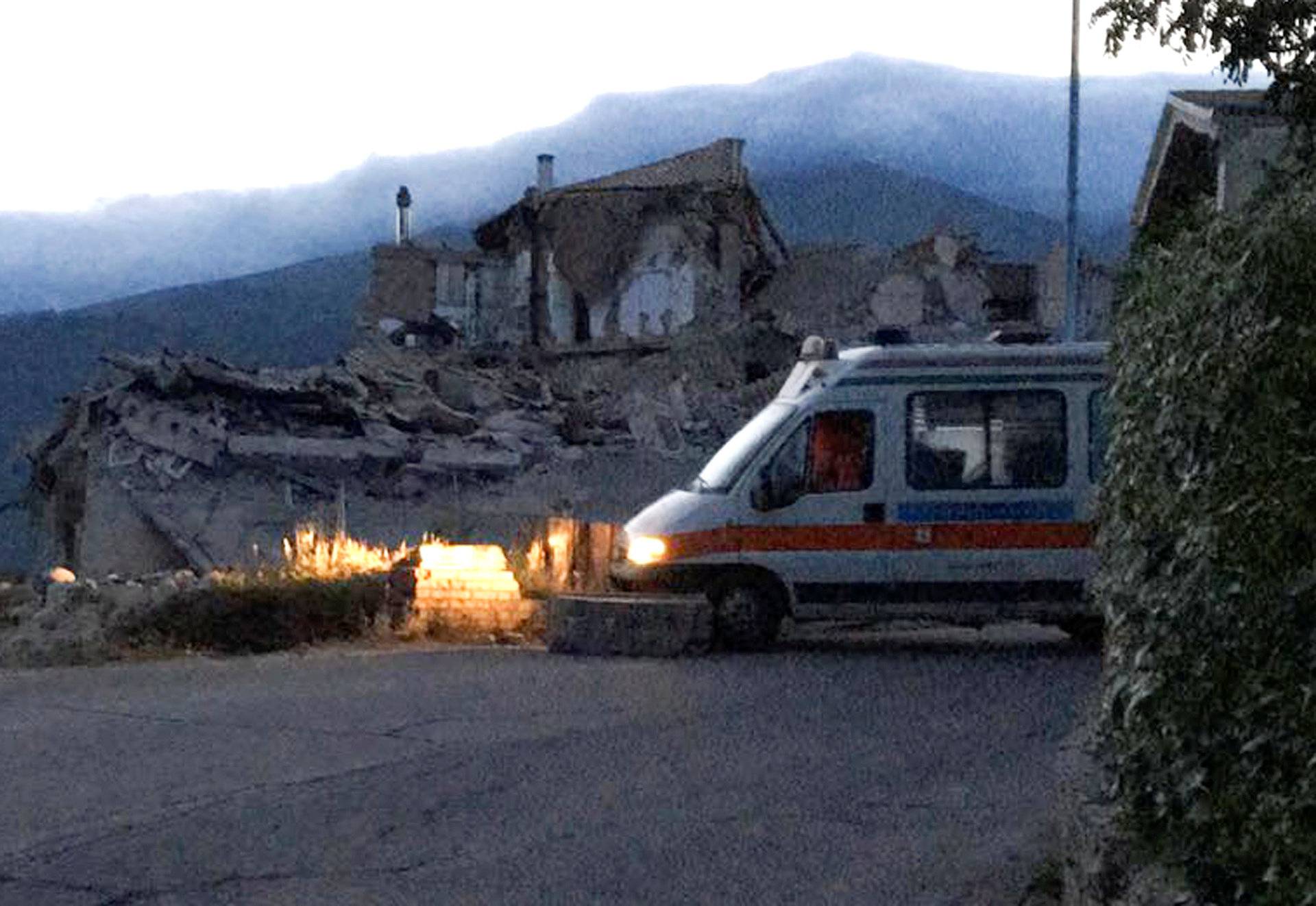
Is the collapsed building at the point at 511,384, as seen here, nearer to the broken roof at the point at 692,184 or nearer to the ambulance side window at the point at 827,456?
the broken roof at the point at 692,184

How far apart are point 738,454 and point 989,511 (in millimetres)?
1922

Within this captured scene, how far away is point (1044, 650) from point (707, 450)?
743 inches

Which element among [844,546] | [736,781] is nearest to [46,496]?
[844,546]

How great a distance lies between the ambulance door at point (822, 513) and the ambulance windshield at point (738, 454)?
0.14 meters

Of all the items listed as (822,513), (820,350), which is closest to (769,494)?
(822,513)

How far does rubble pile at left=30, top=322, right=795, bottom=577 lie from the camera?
29266 millimetres

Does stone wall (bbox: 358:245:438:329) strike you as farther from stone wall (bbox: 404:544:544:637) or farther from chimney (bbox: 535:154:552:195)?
stone wall (bbox: 404:544:544:637)

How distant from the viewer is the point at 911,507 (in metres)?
15.7

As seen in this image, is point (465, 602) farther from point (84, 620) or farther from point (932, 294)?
point (932, 294)

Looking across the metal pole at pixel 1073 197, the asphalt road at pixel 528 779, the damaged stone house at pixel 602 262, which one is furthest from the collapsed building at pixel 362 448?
the asphalt road at pixel 528 779

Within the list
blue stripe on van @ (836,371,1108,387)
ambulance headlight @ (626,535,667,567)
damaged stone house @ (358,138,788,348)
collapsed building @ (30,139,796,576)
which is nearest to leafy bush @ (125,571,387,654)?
ambulance headlight @ (626,535,667,567)

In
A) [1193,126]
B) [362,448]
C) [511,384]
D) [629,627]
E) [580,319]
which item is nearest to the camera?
[629,627]

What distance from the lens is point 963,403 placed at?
1581 centimetres

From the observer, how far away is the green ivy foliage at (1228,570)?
4.82 metres
